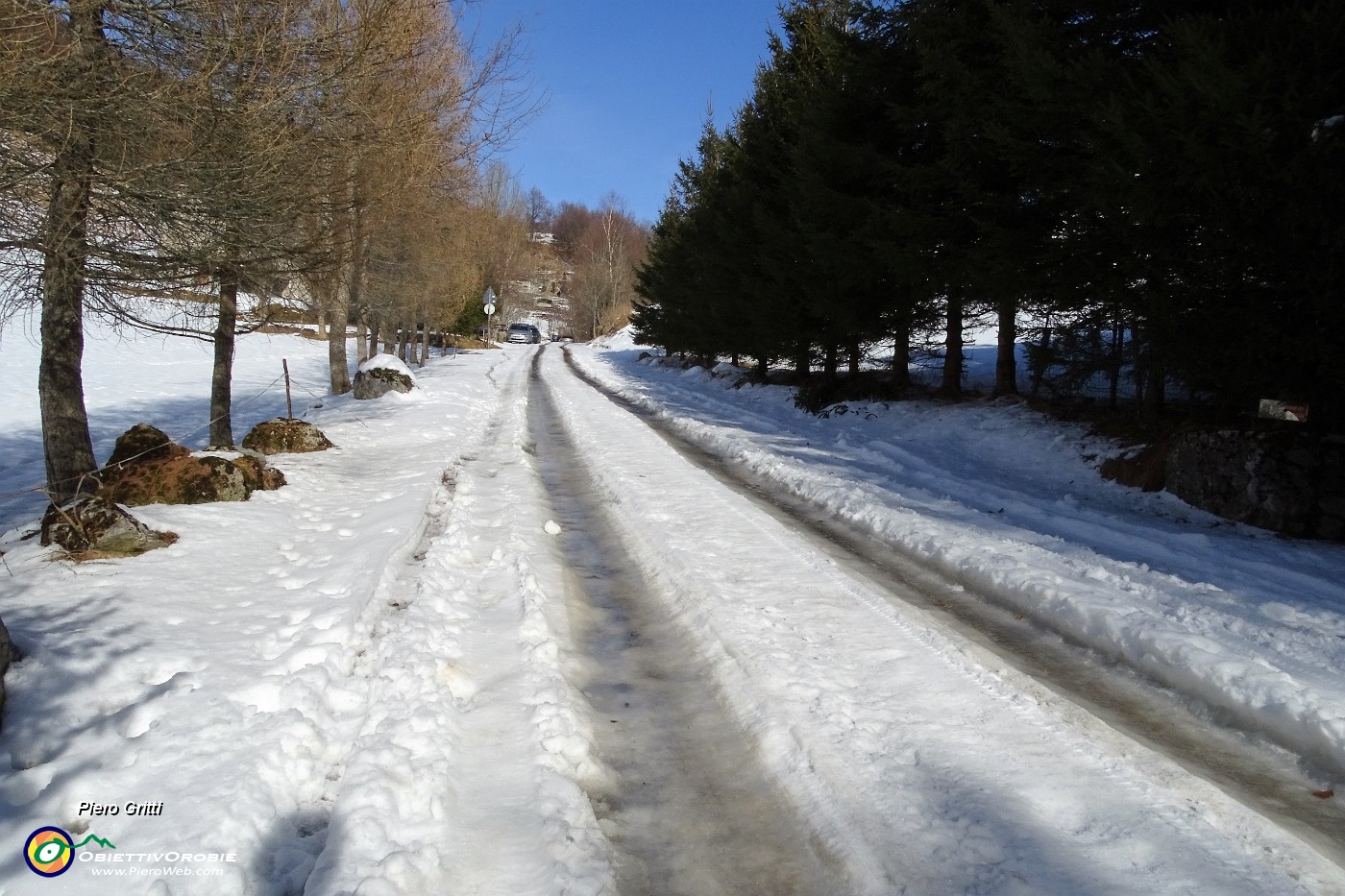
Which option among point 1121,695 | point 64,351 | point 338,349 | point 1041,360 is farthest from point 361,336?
point 1121,695

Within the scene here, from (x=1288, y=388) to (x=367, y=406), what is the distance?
1504cm

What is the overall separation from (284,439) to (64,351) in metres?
4.24

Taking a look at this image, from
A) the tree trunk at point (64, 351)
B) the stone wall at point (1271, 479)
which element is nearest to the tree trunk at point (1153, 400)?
the stone wall at point (1271, 479)

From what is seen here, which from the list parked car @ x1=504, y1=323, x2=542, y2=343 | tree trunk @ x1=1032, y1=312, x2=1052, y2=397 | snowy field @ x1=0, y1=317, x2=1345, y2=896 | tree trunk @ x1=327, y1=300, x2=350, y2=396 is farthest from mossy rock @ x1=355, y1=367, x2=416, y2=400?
parked car @ x1=504, y1=323, x2=542, y2=343

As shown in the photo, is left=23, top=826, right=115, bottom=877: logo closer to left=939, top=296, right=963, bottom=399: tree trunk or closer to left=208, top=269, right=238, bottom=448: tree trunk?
left=208, top=269, right=238, bottom=448: tree trunk

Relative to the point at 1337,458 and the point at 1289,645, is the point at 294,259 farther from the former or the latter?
the point at 1337,458

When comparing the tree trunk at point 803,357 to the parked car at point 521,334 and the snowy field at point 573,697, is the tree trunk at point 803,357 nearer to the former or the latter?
the snowy field at point 573,697

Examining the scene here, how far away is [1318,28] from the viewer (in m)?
6.63

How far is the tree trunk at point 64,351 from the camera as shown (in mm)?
5188

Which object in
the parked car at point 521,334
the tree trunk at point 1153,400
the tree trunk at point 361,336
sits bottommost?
the tree trunk at point 1153,400

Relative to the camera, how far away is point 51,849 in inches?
103

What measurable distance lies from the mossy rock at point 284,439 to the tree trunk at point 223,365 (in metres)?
0.49

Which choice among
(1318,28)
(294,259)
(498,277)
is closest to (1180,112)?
(1318,28)

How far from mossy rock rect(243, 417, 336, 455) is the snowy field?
2.67 metres
